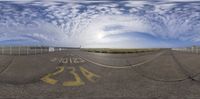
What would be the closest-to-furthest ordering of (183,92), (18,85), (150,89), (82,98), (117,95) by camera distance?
(82,98), (117,95), (183,92), (150,89), (18,85)

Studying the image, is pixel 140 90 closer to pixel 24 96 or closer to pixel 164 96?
pixel 164 96

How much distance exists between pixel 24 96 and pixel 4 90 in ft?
5.65

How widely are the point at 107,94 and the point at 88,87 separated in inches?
73.1

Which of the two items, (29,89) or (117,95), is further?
(29,89)

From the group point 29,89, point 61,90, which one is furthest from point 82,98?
point 29,89

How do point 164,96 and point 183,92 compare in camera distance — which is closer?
point 164,96

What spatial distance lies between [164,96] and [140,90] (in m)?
1.66

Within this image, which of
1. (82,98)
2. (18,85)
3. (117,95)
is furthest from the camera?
(18,85)

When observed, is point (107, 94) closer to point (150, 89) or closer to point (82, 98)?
point (82, 98)

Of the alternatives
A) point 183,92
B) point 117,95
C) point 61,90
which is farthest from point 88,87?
point 183,92

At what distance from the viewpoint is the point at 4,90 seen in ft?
38.3

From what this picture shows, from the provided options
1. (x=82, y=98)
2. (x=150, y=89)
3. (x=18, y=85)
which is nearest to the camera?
(x=82, y=98)

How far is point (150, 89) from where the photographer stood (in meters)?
12.4

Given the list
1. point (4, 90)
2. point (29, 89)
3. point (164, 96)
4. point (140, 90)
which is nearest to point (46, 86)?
point (29, 89)
